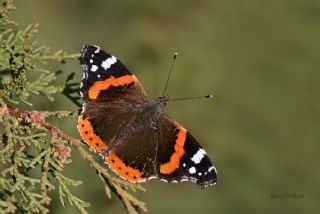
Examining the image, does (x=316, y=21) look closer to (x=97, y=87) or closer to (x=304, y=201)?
(x=304, y=201)

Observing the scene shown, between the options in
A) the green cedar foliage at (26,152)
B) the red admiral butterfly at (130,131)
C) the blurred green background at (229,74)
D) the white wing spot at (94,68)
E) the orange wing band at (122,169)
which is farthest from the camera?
the blurred green background at (229,74)

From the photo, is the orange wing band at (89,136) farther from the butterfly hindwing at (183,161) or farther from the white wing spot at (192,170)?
the white wing spot at (192,170)

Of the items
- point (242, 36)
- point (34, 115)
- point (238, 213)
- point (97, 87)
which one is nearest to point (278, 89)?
point (242, 36)

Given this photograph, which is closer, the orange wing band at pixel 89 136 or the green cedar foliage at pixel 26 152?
the green cedar foliage at pixel 26 152

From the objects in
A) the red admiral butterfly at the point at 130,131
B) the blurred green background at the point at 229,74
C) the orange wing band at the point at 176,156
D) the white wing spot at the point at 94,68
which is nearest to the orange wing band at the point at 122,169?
the red admiral butterfly at the point at 130,131

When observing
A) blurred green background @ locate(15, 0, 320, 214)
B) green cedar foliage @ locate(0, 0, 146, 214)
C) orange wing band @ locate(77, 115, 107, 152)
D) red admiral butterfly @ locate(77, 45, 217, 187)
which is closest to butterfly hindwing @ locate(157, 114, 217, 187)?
red admiral butterfly @ locate(77, 45, 217, 187)

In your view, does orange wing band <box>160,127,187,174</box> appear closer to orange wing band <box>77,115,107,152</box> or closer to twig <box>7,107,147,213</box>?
orange wing band <box>77,115,107,152</box>

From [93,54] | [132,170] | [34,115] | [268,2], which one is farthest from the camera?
[268,2]
